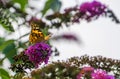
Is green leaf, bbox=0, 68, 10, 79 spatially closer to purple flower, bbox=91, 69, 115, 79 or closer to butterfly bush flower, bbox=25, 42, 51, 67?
butterfly bush flower, bbox=25, 42, 51, 67

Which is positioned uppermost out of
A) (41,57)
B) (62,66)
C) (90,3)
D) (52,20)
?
(90,3)

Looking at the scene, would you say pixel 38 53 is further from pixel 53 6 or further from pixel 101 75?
pixel 53 6

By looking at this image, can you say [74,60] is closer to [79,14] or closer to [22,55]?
[22,55]

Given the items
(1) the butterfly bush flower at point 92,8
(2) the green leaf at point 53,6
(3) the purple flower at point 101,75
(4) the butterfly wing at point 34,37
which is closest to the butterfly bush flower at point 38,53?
(4) the butterfly wing at point 34,37

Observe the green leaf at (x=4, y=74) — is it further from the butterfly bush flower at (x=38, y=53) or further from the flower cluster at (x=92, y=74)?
the flower cluster at (x=92, y=74)

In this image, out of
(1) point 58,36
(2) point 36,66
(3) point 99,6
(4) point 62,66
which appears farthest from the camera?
(3) point 99,6

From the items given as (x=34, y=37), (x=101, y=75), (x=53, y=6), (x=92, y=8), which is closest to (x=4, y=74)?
(x=34, y=37)

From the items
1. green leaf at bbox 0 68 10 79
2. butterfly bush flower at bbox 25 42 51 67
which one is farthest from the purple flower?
green leaf at bbox 0 68 10 79

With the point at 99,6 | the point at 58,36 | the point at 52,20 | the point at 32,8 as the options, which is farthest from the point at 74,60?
the point at 99,6
